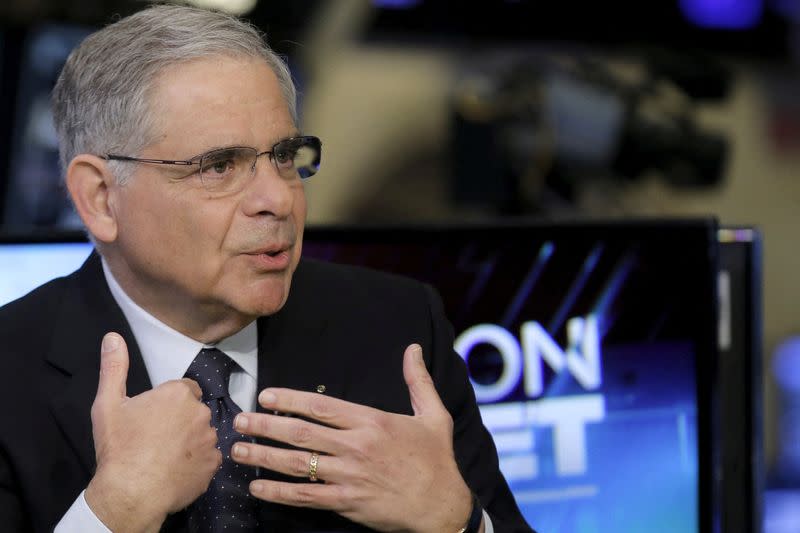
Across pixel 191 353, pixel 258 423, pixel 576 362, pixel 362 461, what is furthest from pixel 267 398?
pixel 576 362

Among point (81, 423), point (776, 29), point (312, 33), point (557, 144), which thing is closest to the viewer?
point (81, 423)

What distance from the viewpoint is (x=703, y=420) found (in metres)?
1.95

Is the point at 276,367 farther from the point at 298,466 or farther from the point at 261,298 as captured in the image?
the point at 298,466

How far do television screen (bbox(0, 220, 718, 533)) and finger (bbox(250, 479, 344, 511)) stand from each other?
0.57 meters

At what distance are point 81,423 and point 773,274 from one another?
4.88 meters

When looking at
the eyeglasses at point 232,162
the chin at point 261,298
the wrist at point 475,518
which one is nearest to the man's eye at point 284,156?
the eyeglasses at point 232,162

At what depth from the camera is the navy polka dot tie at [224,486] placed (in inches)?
59.5

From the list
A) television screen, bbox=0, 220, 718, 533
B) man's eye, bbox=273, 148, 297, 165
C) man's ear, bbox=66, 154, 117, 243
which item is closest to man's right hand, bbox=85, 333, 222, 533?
man's ear, bbox=66, 154, 117, 243

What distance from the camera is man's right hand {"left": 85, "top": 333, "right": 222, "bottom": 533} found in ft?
4.39

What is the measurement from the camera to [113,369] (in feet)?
4.65

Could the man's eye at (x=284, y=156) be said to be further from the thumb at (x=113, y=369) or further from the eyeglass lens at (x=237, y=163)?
the thumb at (x=113, y=369)

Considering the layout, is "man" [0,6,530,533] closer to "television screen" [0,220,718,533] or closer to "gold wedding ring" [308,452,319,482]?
"gold wedding ring" [308,452,319,482]

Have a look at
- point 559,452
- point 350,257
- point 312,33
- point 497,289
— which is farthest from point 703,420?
point 312,33

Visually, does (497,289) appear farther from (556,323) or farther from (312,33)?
(312,33)
